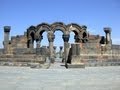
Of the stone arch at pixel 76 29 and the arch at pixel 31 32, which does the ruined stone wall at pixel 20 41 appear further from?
the stone arch at pixel 76 29

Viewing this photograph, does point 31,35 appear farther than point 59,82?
Yes

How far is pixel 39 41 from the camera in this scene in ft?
85.3

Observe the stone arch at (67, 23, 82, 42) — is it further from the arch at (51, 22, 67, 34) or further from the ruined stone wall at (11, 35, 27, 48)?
the ruined stone wall at (11, 35, 27, 48)

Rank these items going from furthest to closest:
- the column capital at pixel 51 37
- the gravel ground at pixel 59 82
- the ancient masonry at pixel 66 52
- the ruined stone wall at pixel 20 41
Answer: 1. the ruined stone wall at pixel 20 41
2. the column capital at pixel 51 37
3. the ancient masonry at pixel 66 52
4. the gravel ground at pixel 59 82

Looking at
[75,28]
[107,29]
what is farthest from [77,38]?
[107,29]

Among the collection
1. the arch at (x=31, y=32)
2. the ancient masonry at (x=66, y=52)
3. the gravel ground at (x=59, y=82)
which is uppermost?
the arch at (x=31, y=32)

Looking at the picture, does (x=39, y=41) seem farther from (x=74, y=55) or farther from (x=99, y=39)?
(x=74, y=55)

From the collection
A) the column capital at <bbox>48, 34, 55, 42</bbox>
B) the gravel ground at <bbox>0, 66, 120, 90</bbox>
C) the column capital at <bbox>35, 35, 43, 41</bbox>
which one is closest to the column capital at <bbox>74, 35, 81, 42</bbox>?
the column capital at <bbox>48, 34, 55, 42</bbox>

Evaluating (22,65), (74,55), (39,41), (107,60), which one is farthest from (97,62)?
(39,41)

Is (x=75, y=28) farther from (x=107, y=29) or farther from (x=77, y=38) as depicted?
(x=107, y=29)

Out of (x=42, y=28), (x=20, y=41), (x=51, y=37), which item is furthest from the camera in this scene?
(x=20, y=41)

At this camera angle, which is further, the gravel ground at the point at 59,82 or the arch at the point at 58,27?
the arch at the point at 58,27

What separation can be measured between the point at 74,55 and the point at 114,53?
477 cm

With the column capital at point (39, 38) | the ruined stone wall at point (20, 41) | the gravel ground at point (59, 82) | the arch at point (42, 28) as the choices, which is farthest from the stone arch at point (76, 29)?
the gravel ground at point (59, 82)
